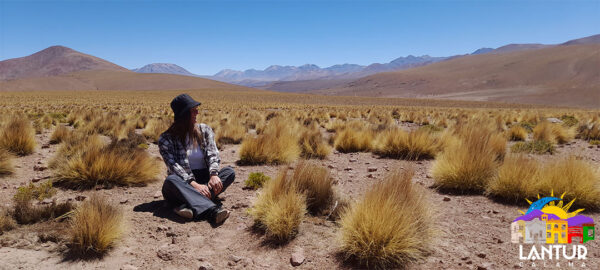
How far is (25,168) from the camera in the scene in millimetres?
5945

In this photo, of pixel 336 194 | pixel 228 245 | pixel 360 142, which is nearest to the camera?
pixel 228 245

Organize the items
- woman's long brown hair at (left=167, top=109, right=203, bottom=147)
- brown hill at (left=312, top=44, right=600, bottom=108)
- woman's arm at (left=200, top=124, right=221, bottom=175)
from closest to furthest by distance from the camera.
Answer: woman's long brown hair at (left=167, top=109, right=203, bottom=147)
woman's arm at (left=200, top=124, right=221, bottom=175)
brown hill at (left=312, top=44, right=600, bottom=108)

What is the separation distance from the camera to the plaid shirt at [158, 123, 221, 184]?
4.16 m

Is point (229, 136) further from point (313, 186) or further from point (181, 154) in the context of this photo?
point (313, 186)

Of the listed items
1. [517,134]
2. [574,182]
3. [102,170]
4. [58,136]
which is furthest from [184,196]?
[517,134]

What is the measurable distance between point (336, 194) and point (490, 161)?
2.56 metres

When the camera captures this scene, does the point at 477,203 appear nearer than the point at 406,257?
No

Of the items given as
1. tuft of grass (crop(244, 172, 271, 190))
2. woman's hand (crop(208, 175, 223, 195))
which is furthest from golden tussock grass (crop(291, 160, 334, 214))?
tuft of grass (crop(244, 172, 271, 190))

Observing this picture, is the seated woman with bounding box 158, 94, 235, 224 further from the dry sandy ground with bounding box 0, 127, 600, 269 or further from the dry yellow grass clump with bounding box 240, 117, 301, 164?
the dry yellow grass clump with bounding box 240, 117, 301, 164

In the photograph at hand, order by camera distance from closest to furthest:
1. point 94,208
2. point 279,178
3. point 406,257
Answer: point 406,257 < point 94,208 < point 279,178

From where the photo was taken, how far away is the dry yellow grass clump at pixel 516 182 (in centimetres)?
434

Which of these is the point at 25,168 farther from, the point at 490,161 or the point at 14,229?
the point at 490,161

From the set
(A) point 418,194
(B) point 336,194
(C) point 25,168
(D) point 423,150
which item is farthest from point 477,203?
(C) point 25,168

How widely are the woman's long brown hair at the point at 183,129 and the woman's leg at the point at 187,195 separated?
51 cm
